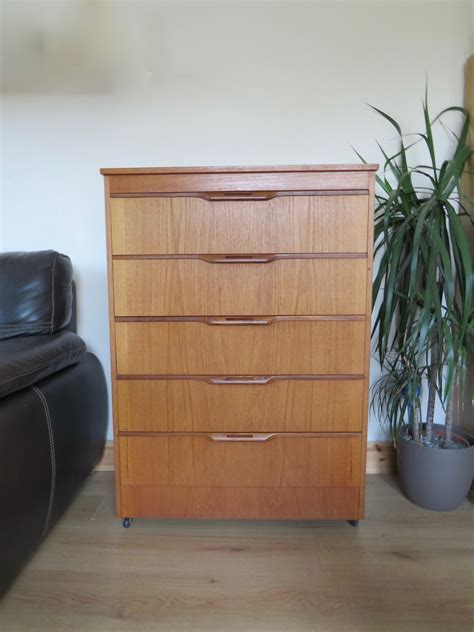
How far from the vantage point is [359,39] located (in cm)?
137

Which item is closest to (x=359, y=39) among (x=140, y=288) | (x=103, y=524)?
(x=140, y=288)

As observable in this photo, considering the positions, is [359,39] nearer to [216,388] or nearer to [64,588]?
[216,388]

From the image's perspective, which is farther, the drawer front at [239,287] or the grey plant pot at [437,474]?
the grey plant pot at [437,474]

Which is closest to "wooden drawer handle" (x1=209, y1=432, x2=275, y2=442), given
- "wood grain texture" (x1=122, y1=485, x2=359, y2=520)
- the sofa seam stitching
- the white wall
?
"wood grain texture" (x1=122, y1=485, x2=359, y2=520)

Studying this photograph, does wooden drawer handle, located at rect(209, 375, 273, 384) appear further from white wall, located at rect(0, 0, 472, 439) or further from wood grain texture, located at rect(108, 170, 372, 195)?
white wall, located at rect(0, 0, 472, 439)

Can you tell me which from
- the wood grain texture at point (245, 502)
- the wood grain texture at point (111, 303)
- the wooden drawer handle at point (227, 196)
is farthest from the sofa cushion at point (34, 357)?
the wooden drawer handle at point (227, 196)

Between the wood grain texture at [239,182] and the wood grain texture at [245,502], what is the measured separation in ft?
2.84

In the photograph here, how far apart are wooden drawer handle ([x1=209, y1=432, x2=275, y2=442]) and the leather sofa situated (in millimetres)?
446

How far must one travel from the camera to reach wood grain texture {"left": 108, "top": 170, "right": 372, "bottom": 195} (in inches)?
39.8

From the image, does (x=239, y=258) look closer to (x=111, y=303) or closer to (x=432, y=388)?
(x=111, y=303)

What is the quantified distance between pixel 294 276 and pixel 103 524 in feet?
3.20

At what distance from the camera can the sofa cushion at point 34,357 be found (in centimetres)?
90

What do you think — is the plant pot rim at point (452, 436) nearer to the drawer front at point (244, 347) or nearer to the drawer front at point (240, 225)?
the drawer front at point (244, 347)

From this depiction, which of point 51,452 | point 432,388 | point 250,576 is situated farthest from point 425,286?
point 51,452
